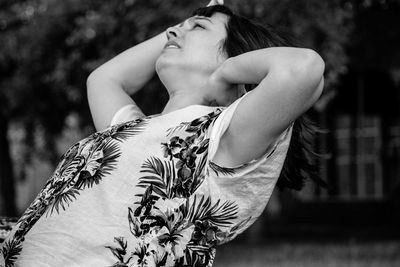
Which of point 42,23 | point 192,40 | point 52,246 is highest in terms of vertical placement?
point 42,23

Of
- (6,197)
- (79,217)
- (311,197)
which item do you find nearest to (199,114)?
(79,217)

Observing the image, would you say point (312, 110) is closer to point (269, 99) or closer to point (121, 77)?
point (121, 77)

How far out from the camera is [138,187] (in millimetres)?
1897

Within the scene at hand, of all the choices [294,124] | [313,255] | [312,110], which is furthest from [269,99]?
[313,255]

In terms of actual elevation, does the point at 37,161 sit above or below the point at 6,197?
above

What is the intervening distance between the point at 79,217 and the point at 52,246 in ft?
0.32

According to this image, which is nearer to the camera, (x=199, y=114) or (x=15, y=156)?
(x=199, y=114)

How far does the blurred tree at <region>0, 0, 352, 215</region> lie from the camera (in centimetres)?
624

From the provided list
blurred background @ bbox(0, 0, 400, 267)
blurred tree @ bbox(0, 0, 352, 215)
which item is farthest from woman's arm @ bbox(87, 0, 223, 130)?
blurred tree @ bbox(0, 0, 352, 215)

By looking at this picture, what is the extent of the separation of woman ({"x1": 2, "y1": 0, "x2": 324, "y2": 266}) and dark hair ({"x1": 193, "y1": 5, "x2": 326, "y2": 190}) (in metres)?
0.19

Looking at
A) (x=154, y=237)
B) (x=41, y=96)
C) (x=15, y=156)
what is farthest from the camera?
(x=15, y=156)

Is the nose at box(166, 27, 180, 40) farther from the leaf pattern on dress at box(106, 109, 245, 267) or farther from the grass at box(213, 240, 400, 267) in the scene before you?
the grass at box(213, 240, 400, 267)

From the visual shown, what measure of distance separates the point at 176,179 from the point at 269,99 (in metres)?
0.31

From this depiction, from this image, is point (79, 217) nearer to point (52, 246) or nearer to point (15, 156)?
point (52, 246)
